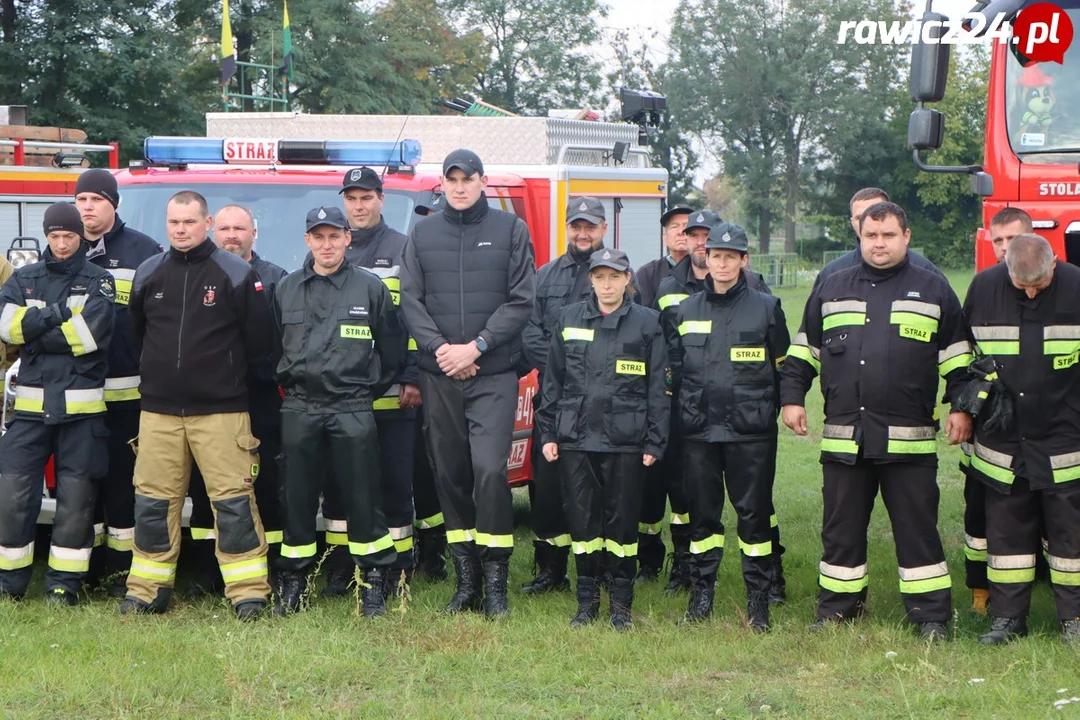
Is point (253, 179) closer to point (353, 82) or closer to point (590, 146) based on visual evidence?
point (590, 146)

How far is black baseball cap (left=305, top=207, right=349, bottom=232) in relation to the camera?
21.2ft

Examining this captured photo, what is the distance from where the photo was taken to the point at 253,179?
7.67m

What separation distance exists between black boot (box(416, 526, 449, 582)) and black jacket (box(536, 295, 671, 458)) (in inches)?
53.0

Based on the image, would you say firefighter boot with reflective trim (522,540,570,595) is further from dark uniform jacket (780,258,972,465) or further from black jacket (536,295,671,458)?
dark uniform jacket (780,258,972,465)

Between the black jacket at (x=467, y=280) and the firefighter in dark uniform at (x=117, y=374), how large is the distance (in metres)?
1.47

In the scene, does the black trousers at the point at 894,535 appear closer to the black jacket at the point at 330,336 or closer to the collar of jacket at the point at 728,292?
the collar of jacket at the point at 728,292

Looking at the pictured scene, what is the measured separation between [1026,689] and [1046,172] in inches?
124

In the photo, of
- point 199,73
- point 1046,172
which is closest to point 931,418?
point 1046,172

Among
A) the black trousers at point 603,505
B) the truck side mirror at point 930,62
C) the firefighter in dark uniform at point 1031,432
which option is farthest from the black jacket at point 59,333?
the truck side mirror at point 930,62

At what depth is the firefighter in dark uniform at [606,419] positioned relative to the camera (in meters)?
6.47

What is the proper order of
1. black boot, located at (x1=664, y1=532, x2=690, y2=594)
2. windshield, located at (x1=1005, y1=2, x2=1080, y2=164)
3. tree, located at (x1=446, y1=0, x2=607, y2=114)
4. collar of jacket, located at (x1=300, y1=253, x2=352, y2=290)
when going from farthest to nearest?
tree, located at (x1=446, y1=0, x2=607, y2=114), windshield, located at (x1=1005, y1=2, x2=1080, y2=164), black boot, located at (x1=664, y1=532, x2=690, y2=594), collar of jacket, located at (x1=300, y1=253, x2=352, y2=290)

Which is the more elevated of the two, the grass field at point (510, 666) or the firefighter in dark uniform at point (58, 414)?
the firefighter in dark uniform at point (58, 414)

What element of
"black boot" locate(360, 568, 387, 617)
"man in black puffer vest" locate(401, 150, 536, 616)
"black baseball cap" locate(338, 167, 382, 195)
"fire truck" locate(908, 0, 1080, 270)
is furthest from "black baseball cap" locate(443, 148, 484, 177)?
"fire truck" locate(908, 0, 1080, 270)

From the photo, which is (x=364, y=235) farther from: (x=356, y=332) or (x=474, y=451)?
(x=474, y=451)
